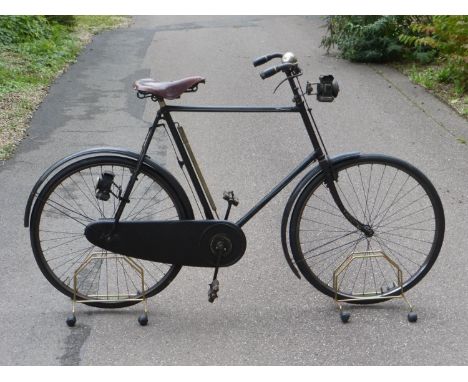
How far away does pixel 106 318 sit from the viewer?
15.1 ft

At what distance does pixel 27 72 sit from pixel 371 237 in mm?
7997

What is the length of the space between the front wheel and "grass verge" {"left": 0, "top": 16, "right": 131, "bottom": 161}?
3.66 meters

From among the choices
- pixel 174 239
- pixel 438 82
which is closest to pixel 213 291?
pixel 174 239

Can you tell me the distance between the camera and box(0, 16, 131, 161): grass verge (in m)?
8.86

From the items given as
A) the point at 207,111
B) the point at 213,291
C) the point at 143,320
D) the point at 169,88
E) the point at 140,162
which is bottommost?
the point at 143,320

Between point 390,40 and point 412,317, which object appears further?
point 390,40

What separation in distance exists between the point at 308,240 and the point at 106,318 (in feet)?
6.10

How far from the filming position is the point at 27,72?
38.1ft

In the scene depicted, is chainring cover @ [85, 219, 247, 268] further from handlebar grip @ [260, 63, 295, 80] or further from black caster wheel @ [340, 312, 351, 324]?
handlebar grip @ [260, 63, 295, 80]

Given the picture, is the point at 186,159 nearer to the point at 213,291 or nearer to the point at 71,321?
the point at 213,291

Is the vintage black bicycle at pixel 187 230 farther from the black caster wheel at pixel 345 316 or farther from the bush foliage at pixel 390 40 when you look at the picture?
the bush foliage at pixel 390 40

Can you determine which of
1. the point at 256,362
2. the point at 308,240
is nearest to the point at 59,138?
the point at 308,240

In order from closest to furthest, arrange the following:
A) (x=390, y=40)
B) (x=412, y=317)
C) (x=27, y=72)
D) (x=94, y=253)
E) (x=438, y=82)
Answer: (x=412, y=317) → (x=94, y=253) → (x=438, y=82) → (x=27, y=72) → (x=390, y=40)

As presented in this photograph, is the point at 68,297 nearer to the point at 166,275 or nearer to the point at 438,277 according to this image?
the point at 166,275
